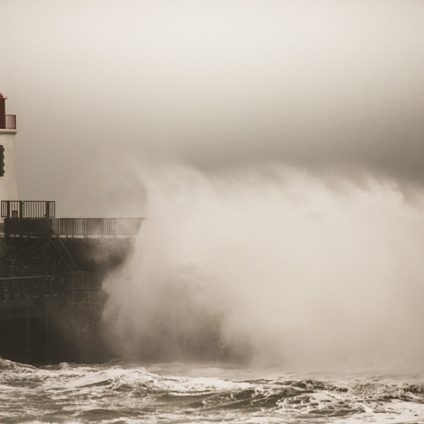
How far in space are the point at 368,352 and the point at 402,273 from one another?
8.72 ft

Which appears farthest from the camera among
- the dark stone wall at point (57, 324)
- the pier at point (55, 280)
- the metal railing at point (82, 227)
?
the metal railing at point (82, 227)

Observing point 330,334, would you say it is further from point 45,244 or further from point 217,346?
point 45,244

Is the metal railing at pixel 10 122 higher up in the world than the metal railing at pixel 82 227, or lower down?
higher up

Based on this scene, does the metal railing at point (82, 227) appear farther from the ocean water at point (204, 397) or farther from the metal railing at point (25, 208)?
the ocean water at point (204, 397)

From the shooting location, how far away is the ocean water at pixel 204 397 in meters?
23.1

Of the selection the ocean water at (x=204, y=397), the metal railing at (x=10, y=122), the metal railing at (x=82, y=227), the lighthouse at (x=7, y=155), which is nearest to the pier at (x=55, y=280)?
the metal railing at (x=82, y=227)

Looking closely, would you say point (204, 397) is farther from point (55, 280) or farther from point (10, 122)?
point (10, 122)

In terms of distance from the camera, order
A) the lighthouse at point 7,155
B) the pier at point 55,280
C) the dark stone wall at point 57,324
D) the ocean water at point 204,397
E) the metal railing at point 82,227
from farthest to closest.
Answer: the lighthouse at point 7,155
the metal railing at point 82,227
the pier at point 55,280
the dark stone wall at point 57,324
the ocean water at point 204,397

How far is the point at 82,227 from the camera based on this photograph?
35.6 metres

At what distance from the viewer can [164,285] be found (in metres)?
Result: 32.6

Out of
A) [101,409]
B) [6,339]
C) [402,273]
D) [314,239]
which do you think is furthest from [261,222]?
[101,409]

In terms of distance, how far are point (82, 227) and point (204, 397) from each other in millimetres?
11494

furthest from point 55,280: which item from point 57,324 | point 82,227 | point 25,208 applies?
point 25,208

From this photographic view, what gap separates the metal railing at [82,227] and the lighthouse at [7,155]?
3.70 metres
